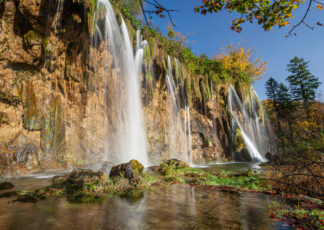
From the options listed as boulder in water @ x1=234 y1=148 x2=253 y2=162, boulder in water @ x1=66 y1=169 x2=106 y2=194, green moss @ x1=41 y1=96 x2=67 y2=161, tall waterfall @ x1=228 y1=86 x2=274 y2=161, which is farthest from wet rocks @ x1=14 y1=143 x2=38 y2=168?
tall waterfall @ x1=228 y1=86 x2=274 y2=161

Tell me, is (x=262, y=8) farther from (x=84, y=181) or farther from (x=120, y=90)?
(x=120, y=90)

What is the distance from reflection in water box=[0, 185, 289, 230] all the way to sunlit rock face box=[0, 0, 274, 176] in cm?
568

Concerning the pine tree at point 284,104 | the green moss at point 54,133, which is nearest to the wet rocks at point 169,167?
the green moss at point 54,133

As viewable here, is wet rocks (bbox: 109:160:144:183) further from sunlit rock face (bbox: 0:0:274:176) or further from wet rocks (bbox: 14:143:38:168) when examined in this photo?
wet rocks (bbox: 14:143:38:168)

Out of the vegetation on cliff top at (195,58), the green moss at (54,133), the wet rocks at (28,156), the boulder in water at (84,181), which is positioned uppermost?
the vegetation on cliff top at (195,58)

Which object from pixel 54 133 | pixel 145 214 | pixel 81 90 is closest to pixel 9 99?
pixel 54 133

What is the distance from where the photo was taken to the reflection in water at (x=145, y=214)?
262 cm

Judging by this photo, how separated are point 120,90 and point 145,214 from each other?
38.1ft

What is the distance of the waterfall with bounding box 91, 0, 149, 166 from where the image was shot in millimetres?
12172

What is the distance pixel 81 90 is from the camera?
37.8 ft

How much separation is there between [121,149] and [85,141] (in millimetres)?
2676

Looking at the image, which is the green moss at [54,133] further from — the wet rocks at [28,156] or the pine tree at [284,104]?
the pine tree at [284,104]

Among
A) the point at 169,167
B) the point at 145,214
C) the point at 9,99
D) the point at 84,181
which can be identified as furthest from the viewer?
the point at 169,167

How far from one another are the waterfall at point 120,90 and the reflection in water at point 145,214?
29.2 feet
